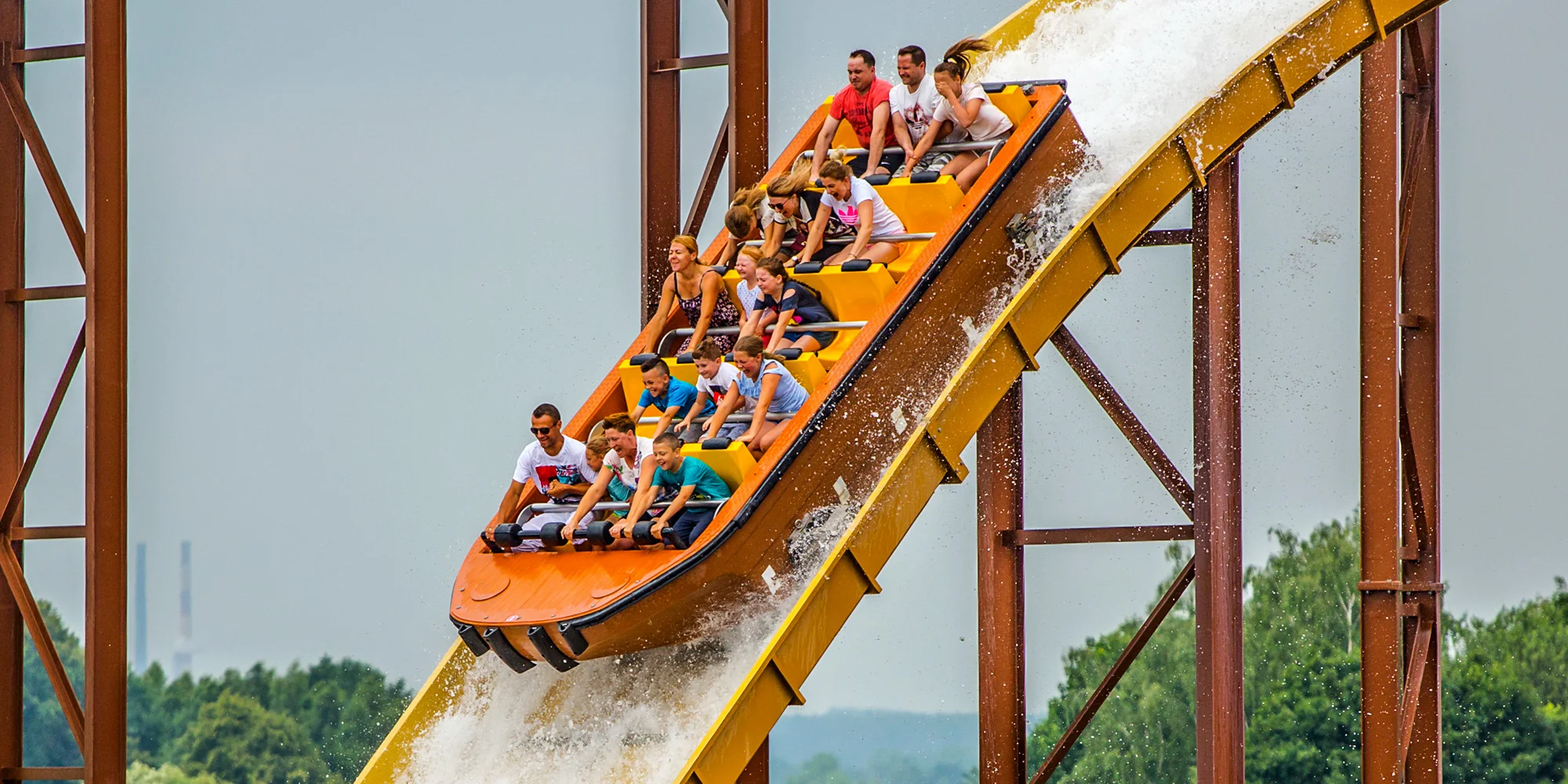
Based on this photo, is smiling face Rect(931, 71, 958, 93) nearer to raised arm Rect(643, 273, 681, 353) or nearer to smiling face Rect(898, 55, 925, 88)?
smiling face Rect(898, 55, 925, 88)

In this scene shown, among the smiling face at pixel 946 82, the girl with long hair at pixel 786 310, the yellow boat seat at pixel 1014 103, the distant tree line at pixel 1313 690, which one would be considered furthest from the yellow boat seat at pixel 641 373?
the distant tree line at pixel 1313 690

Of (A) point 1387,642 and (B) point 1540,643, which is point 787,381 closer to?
(A) point 1387,642

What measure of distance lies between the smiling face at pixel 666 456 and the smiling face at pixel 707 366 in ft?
1.77

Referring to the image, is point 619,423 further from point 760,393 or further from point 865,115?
point 865,115

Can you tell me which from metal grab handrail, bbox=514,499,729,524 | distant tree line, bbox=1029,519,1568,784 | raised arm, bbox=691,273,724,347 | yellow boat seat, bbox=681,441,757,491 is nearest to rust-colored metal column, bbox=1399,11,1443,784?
raised arm, bbox=691,273,724,347

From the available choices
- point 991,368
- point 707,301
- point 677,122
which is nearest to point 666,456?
point 707,301

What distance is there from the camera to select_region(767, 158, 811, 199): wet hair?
9523 mm

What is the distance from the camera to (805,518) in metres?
8.41

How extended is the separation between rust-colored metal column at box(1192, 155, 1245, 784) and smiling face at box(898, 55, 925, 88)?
1642 millimetres

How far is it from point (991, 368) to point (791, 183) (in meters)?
1.41

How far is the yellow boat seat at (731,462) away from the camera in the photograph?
8414mm

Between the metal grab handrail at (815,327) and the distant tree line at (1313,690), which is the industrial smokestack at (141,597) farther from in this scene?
the metal grab handrail at (815,327)

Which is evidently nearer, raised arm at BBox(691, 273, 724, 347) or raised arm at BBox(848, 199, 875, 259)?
raised arm at BBox(848, 199, 875, 259)

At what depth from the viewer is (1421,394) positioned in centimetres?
1128
